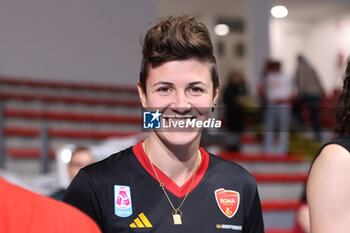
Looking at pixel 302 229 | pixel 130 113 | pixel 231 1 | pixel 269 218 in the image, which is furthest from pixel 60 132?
pixel 231 1

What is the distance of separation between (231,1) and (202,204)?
9548 millimetres

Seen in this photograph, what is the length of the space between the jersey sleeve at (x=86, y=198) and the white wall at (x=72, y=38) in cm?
664

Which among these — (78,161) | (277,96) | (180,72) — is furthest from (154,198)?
(277,96)

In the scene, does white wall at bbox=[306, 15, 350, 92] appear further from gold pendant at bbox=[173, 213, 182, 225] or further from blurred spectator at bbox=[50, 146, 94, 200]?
gold pendant at bbox=[173, 213, 182, 225]

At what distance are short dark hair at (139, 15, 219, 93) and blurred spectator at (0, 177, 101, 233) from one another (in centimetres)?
53

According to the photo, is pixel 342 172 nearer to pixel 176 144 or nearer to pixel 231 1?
pixel 176 144

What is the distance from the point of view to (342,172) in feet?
3.71

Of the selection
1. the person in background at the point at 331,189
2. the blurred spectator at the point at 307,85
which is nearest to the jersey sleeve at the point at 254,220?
the person in background at the point at 331,189

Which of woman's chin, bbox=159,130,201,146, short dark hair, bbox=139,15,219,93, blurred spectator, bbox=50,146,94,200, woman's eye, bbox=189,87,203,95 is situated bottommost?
blurred spectator, bbox=50,146,94,200

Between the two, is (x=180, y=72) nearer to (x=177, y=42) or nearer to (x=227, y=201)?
(x=177, y=42)

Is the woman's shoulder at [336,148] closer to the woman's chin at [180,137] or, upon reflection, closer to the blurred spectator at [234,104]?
the woman's chin at [180,137]

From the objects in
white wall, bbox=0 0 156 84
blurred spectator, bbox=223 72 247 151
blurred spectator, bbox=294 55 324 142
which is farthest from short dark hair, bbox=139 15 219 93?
white wall, bbox=0 0 156 84

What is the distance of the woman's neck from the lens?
118 centimetres

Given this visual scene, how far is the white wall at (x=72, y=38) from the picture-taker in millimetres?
7910
